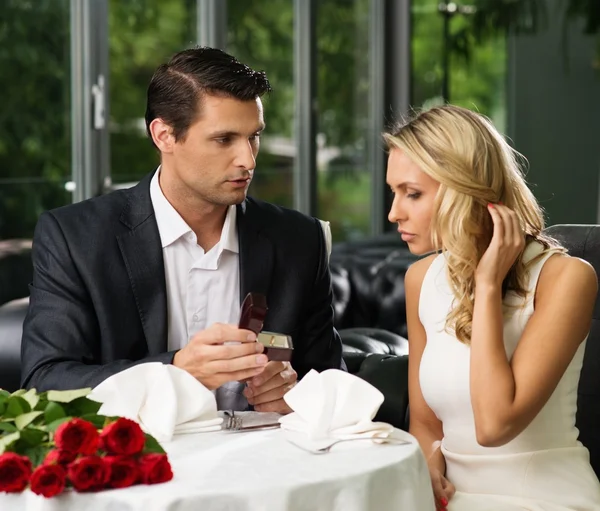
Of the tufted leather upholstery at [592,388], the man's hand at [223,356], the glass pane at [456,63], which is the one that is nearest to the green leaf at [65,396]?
the man's hand at [223,356]

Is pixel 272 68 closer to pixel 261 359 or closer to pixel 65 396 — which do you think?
pixel 261 359

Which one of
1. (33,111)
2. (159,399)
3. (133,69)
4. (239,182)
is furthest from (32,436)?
(133,69)

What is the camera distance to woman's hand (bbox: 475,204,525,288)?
2098 millimetres

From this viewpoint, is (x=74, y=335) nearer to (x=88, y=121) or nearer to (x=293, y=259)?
(x=293, y=259)

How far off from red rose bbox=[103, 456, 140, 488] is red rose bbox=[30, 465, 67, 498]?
0.07 meters

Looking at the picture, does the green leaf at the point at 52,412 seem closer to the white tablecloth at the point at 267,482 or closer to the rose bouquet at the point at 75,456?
the rose bouquet at the point at 75,456

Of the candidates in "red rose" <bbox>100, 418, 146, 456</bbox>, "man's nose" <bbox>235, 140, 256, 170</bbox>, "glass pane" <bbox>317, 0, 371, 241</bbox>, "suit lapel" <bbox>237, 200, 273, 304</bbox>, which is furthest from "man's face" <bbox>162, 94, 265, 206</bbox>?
"glass pane" <bbox>317, 0, 371, 241</bbox>

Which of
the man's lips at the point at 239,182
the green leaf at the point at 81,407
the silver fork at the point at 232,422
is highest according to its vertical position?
the man's lips at the point at 239,182

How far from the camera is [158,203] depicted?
259 centimetres

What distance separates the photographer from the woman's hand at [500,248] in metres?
2.10

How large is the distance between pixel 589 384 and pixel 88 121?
8.07 ft

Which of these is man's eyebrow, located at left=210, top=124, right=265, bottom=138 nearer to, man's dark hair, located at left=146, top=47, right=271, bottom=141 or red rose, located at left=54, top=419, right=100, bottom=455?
man's dark hair, located at left=146, top=47, right=271, bottom=141

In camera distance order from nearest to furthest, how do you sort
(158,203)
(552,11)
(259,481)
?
1. (259,481)
2. (158,203)
3. (552,11)

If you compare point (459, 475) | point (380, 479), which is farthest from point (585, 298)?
point (380, 479)
